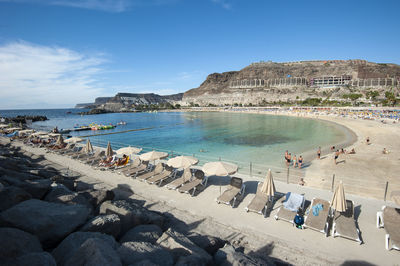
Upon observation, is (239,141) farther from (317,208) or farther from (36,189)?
(36,189)

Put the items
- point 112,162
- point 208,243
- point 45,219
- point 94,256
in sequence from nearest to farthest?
point 94,256
point 45,219
point 208,243
point 112,162

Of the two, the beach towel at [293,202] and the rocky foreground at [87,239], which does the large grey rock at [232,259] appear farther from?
the beach towel at [293,202]

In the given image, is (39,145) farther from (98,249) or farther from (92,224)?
(98,249)

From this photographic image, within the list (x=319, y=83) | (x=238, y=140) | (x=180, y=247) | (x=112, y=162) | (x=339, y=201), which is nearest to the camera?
(x=180, y=247)

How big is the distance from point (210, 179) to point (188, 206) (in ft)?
9.56

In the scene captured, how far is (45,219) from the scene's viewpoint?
419 centimetres

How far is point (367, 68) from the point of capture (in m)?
156

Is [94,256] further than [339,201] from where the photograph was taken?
No

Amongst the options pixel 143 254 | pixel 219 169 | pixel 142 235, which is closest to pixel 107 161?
pixel 219 169

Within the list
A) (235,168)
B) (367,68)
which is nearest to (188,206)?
(235,168)

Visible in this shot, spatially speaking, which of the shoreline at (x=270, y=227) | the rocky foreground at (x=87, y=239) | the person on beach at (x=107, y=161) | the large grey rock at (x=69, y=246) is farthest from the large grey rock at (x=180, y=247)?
the person on beach at (x=107, y=161)

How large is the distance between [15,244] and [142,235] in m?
2.22

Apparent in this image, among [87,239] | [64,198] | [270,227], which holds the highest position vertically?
[87,239]

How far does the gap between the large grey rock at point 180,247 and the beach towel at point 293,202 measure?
4209 mm
